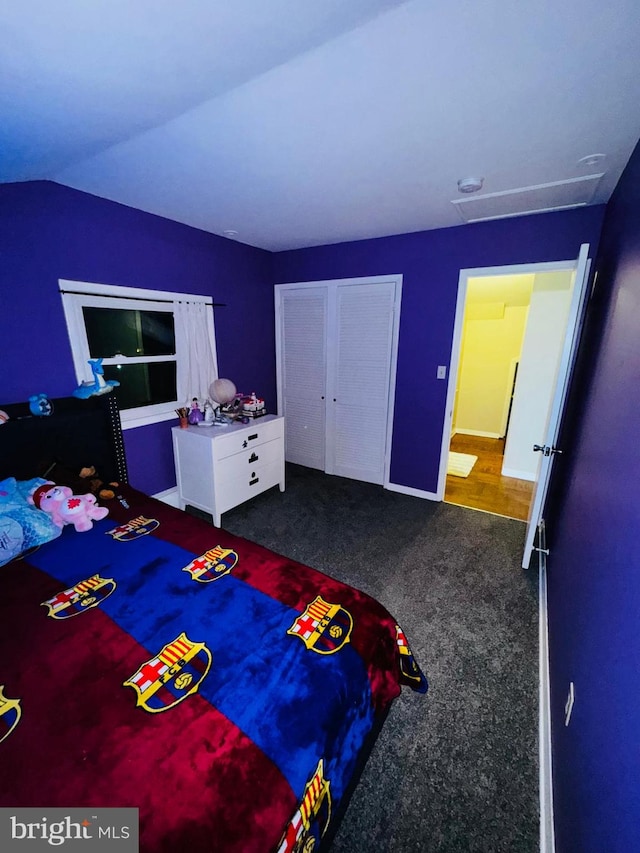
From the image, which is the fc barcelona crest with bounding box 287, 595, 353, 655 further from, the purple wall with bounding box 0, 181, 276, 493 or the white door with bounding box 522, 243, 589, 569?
the purple wall with bounding box 0, 181, 276, 493

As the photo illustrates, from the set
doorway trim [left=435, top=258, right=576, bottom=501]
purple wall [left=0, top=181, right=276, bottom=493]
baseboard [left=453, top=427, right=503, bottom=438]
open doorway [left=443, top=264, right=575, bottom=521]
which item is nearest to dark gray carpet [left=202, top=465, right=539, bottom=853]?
doorway trim [left=435, top=258, right=576, bottom=501]

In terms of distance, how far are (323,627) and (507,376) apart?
4.82m

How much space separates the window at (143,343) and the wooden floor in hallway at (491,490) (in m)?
2.68

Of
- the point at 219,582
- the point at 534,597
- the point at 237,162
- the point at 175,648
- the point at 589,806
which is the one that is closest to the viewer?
the point at 589,806

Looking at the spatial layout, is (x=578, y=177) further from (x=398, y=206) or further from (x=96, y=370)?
(x=96, y=370)

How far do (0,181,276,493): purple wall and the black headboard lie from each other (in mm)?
176

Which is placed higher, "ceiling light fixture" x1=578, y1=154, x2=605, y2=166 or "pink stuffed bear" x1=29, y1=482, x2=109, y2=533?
"ceiling light fixture" x1=578, y1=154, x2=605, y2=166

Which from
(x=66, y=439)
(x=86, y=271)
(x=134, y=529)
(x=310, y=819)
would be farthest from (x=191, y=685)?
(x=86, y=271)

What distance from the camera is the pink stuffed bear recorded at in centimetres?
160

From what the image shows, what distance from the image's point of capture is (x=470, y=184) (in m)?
1.87

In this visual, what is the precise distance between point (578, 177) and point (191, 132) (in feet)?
6.54

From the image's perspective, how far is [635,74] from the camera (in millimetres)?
1093

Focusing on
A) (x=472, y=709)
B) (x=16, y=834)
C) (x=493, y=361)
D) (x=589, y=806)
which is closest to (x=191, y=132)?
(x=16, y=834)

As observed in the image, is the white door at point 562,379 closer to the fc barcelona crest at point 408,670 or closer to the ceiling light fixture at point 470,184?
the ceiling light fixture at point 470,184
